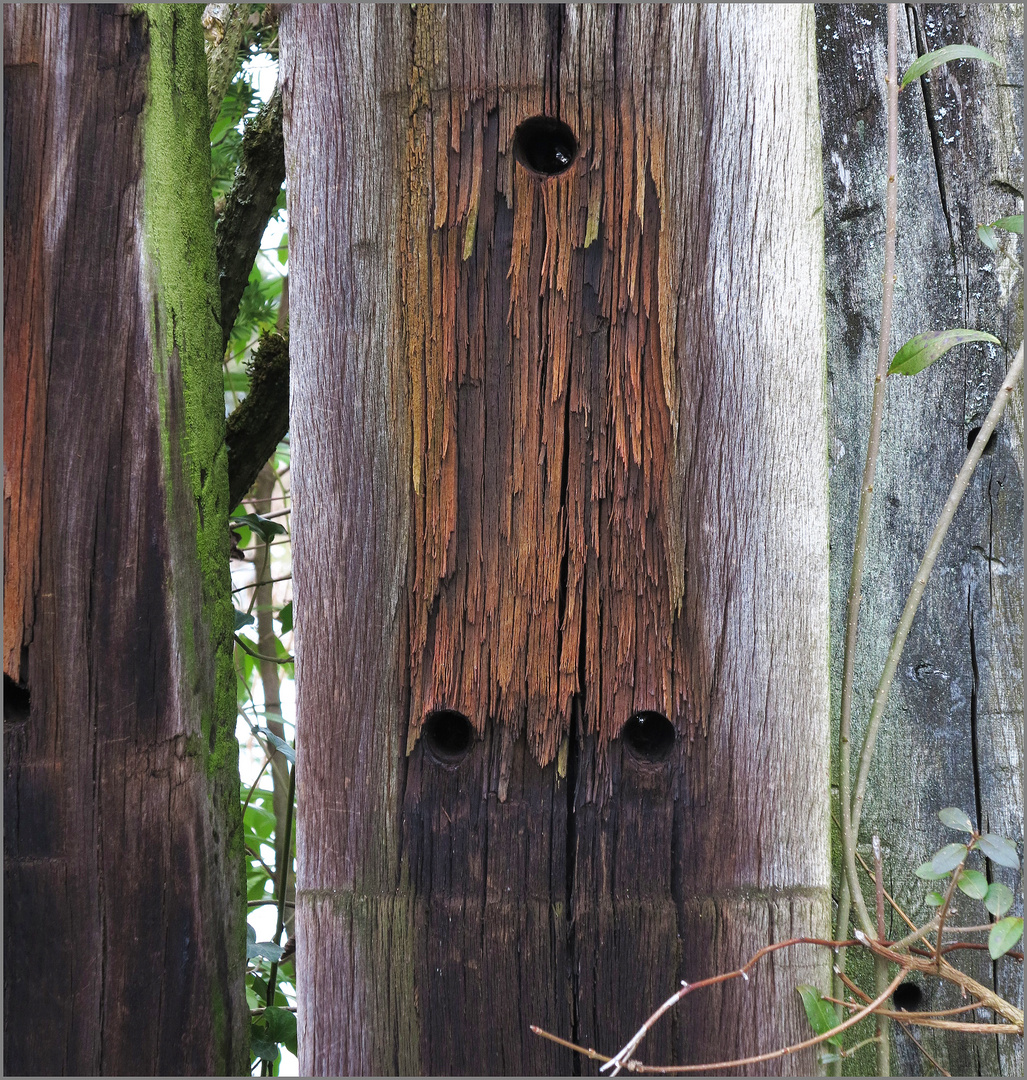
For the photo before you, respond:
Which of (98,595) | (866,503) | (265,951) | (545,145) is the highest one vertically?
(545,145)

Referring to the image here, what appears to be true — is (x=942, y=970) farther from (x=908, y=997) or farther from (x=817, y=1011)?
(x=908, y=997)

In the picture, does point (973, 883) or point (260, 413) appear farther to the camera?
point (260, 413)

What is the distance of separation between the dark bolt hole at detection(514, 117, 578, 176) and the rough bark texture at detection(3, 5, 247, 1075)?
0.51m

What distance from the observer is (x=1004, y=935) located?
1.07 metres

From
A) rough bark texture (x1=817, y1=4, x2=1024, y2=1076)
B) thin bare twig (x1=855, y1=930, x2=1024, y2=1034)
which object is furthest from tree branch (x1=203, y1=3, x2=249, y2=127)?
thin bare twig (x1=855, y1=930, x2=1024, y2=1034)

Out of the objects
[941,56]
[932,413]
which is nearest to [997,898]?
[932,413]

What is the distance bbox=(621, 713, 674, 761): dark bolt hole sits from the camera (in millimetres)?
1167

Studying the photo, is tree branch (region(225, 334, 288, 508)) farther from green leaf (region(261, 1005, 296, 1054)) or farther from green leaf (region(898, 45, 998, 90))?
green leaf (region(898, 45, 998, 90))

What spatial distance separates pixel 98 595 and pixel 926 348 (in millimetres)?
1147

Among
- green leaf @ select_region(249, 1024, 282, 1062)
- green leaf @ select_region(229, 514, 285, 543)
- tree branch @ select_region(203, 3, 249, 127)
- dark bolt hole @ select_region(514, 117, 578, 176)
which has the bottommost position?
green leaf @ select_region(249, 1024, 282, 1062)

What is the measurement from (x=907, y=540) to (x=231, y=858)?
1.17 meters

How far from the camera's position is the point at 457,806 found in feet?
3.84

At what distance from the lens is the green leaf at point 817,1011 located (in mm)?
1120

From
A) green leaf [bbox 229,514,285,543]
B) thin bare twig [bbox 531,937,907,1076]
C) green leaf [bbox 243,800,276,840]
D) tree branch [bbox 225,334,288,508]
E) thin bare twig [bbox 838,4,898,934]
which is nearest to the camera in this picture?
thin bare twig [bbox 531,937,907,1076]
